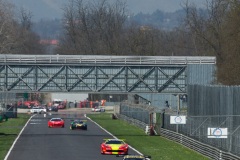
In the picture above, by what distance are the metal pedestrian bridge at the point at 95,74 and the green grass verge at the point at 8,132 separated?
434 cm

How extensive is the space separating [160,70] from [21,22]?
114m

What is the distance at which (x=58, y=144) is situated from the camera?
2724 inches

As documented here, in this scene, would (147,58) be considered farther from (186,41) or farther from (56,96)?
(56,96)

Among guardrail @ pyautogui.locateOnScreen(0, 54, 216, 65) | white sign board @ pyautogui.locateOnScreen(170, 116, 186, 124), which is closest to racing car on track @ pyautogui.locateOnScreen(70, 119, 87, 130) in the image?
guardrail @ pyautogui.locateOnScreen(0, 54, 216, 65)

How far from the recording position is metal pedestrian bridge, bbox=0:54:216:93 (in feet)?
261

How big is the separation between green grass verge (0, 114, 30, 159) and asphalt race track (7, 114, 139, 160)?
0.55m

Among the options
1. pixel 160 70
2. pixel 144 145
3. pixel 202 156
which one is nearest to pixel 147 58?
pixel 160 70

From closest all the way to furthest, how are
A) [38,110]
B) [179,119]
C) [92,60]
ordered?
[179,119], [92,60], [38,110]

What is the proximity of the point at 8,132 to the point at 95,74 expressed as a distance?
36.1 ft

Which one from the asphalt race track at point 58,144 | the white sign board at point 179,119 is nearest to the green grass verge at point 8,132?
the asphalt race track at point 58,144

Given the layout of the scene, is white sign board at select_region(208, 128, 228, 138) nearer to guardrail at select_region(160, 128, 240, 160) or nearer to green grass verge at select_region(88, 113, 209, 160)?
guardrail at select_region(160, 128, 240, 160)

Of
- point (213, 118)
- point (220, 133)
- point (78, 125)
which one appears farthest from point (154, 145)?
point (78, 125)

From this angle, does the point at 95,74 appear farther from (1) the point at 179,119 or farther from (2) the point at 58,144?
(1) the point at 179,119

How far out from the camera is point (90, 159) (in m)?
55.0
